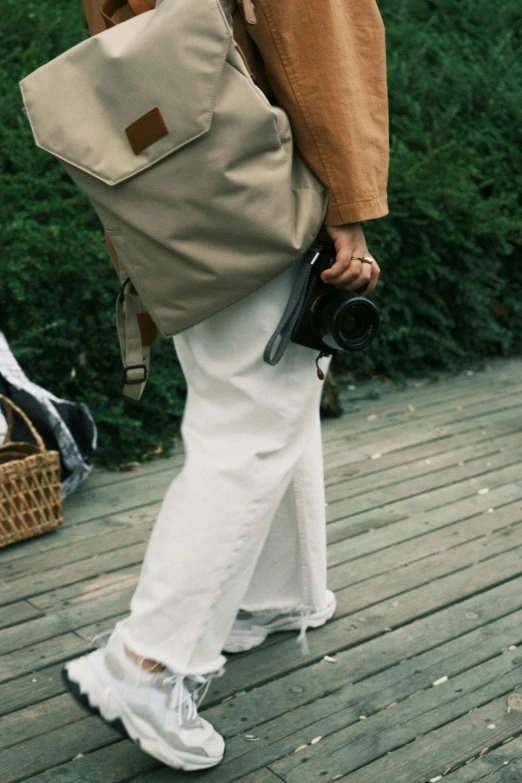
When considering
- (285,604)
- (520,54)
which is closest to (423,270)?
(520,54)

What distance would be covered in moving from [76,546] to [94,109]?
1554 mm

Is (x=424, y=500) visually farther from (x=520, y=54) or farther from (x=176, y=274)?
(x=520, y=54)

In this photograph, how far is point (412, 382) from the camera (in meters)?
4.62

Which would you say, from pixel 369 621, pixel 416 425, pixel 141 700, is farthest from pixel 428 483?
pixel 141 700

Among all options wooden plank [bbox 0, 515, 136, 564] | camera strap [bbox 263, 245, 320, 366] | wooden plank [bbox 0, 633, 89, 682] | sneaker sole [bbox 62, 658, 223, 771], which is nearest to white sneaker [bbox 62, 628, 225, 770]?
sneaker sole [bbox 62, 658, 223, 771]

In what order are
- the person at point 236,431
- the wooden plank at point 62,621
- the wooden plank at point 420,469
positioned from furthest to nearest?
the wooden plank at point 420,469 < the wooden plank at point 62,621 < the person at point 236,431

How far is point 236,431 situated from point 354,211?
41 centimetres

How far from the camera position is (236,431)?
1614mm

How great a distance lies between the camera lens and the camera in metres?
1.58

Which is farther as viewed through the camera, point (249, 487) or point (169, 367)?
point (169, 367)

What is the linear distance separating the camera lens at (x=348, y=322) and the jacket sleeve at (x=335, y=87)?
0.43ft

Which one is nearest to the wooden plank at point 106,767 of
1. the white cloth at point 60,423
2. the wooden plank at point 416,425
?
the white cloth at point 60,423

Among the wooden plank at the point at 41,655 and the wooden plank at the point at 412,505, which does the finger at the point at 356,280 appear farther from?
the wooden plank at the point at 412,505

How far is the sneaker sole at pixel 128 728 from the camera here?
1618mm
